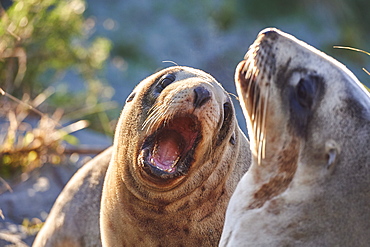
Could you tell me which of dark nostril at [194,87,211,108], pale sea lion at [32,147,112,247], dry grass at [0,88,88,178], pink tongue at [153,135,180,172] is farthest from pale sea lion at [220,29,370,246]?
dry grass at [0,88,88,178]

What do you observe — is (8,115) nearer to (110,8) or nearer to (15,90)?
(15,90)

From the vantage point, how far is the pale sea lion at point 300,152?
3053 mm

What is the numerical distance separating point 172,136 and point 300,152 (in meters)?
1.30

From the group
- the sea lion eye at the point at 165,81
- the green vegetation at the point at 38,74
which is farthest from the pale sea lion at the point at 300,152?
the green vegetation at the point at 38,74

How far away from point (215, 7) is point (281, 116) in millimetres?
11333

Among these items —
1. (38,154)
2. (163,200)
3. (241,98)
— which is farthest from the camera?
(38,154)

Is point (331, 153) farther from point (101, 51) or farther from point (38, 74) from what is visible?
point (101, 51)

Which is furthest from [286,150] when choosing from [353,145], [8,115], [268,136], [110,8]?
[110,8]

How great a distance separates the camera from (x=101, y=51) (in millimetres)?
8664

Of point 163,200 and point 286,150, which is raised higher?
point 286,150

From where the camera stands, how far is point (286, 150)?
3.26 m

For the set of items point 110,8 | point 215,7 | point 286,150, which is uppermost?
point 215,7

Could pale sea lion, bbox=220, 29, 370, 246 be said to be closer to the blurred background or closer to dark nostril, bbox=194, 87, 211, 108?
dark nostril, bbox=194, 87, 211, 108

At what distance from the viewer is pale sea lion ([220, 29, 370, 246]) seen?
3053 mm
